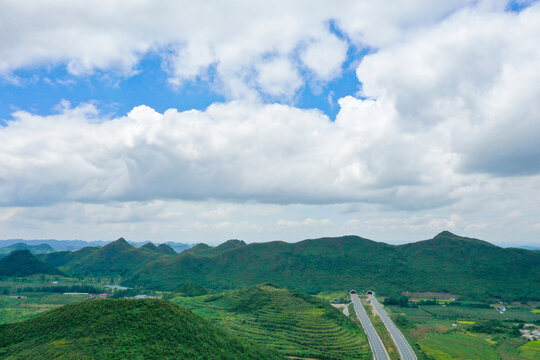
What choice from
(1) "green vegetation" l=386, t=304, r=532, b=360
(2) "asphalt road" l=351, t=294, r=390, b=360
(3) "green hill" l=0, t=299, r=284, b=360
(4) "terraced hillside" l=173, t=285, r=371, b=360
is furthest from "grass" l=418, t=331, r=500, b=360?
(3) "green hill" l=0, t=299, r=284, b=360

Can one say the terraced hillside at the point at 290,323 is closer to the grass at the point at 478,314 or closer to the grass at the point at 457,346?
the grass at the point at 457,346

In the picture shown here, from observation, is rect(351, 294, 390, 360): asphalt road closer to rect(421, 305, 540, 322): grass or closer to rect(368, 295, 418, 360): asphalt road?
rect(368, 295, 418, 360): asphalt road

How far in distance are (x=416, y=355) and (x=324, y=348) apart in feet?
96.3

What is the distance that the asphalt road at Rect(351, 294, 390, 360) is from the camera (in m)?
100

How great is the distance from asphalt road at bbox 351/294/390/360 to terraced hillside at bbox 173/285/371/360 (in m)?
2.90

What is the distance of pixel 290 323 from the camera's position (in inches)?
4592

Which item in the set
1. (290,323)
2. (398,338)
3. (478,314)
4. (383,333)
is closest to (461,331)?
(478,314)

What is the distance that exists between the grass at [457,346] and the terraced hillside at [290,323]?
23.4m

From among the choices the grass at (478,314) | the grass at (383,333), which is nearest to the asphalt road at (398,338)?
the grass at (383,333)

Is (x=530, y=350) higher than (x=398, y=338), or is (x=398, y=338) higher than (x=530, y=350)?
(x=398, y=338)

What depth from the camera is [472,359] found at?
102875 mm

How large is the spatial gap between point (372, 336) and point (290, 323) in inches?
1216

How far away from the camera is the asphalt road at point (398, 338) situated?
10075 cm

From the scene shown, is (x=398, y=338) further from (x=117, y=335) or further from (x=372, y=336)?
(x=117, y=335)
